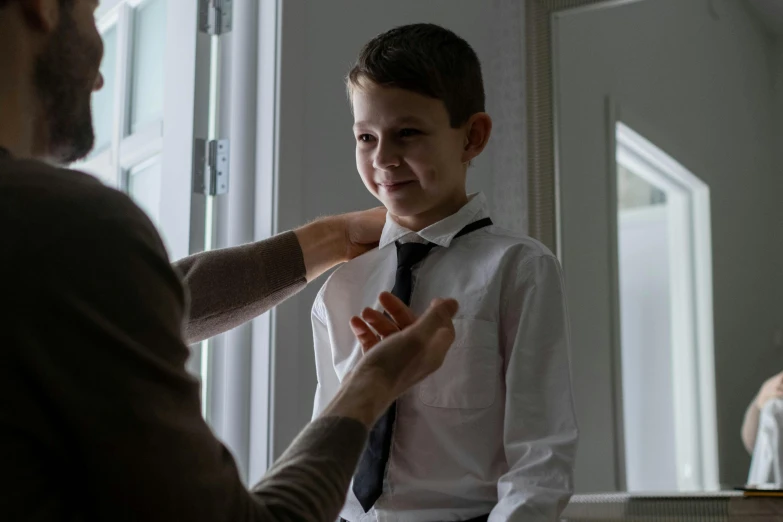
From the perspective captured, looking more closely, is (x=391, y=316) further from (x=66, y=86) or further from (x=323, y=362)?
(x=66, y=86)

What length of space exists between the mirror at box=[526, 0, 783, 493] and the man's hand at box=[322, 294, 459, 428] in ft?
3.50

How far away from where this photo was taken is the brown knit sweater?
61 centimetres

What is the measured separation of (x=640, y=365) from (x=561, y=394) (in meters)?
0.90

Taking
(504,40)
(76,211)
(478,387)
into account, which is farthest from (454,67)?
(504,40)

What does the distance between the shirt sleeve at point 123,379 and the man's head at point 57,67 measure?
0.17 meters

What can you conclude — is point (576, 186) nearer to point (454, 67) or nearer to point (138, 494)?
point (454, 67)

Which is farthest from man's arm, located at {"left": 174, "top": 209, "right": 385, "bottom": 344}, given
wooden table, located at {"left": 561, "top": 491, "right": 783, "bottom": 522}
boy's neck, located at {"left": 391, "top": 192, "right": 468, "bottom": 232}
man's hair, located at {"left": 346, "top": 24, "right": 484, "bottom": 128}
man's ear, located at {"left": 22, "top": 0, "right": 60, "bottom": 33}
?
wooden table, located at {"left": 561, "top": 491, "right": 783, "bottom": 522}

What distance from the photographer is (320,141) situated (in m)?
1.96

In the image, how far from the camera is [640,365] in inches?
78.7

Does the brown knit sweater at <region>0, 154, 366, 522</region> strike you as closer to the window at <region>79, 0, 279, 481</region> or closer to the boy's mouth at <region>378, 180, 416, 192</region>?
the boy's mouth at <region>378, 180, 416, 192</region>

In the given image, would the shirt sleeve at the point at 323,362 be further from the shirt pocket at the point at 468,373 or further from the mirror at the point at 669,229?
the mirror at the point at 669,229

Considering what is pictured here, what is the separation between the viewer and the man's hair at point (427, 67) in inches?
50.2

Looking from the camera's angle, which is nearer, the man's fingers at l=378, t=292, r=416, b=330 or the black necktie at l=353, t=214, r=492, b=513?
the man's fingers at l=378, t=292, r=416, b=330

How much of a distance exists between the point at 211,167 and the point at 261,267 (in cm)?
58
